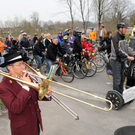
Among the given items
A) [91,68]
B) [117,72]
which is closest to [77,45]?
[91,68]

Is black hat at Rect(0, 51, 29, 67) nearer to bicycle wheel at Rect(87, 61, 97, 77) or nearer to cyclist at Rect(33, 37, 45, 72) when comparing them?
bicycle wheel at Rect(87, 61, 97, 77)

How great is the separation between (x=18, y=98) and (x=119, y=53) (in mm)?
2889

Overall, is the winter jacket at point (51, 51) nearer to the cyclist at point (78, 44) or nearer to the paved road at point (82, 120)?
the cyclist at point (78, 44)

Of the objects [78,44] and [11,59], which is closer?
[11,59]

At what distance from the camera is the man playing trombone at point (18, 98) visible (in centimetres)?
175

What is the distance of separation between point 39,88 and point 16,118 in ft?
1.90

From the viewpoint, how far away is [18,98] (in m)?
1.75

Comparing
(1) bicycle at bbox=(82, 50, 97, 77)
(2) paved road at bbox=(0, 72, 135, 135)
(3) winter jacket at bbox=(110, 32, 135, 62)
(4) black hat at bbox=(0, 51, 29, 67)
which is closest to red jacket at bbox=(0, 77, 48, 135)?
(4) black hat at bbox=(0, 51, 29, 67)

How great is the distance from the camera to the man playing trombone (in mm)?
1752

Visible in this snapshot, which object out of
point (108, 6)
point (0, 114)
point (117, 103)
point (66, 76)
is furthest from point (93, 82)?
point (108, 6)

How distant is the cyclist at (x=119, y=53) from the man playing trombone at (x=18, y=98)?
8.63ft

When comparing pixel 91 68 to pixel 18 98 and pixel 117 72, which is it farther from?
pixel 18 98

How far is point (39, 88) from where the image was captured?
173cm

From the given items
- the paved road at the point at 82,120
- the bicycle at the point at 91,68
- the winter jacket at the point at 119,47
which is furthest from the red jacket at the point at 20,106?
the bicycle at the point at 91,68
